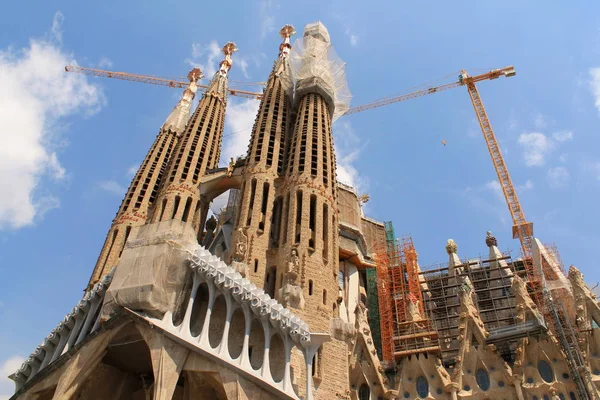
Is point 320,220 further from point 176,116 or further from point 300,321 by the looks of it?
point 176,116

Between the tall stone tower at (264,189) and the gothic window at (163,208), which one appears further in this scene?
the gothic window at (163,208)

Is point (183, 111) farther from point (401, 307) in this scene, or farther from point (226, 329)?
point (226, 329)

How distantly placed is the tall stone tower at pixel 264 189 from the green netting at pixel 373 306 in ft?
30.0

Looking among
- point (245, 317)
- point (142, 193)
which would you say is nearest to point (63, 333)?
point (245, 317)

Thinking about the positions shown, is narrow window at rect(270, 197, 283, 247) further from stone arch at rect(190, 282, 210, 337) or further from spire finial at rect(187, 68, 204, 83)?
spire finial at rect(187, 68, 204, 83)

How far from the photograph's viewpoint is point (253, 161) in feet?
93.3

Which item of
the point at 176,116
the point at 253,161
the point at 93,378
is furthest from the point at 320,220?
the point at 176,116

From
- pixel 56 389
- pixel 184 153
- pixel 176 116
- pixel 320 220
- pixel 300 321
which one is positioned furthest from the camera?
pixel 176 116

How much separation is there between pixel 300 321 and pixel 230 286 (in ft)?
9.30

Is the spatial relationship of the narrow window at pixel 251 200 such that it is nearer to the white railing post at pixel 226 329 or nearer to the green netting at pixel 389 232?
the white railing post at pixel 226 329

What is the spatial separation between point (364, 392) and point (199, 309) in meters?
10.9

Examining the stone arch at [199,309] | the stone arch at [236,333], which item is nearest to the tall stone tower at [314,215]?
the stone arch at [236,333]

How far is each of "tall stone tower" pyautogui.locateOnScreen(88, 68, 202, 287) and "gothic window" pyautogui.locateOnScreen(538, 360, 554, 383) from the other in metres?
21.5

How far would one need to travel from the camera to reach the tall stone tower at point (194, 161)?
97.4 ft
